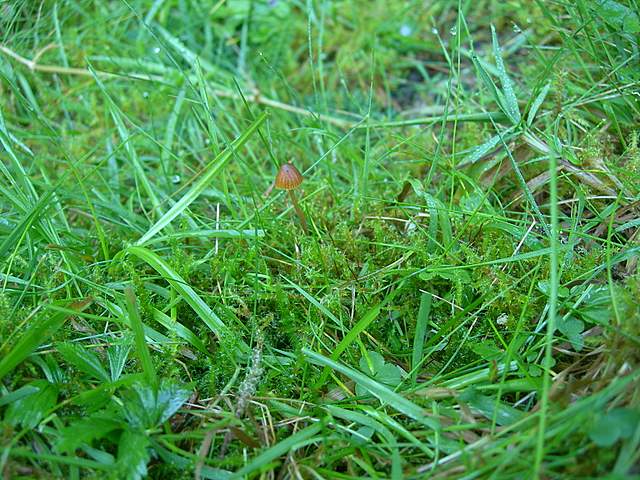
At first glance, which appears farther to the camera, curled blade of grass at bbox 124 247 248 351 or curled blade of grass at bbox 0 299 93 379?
curled blade of grass at bbox 124 247 248 351

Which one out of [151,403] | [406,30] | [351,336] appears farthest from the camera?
[406,30]

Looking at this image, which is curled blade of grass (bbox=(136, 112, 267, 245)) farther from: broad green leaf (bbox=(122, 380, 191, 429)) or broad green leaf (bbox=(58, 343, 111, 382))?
broad green leaf (bbox=(122, 380, 191, 429))

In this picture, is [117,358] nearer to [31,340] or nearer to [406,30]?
[31,340]

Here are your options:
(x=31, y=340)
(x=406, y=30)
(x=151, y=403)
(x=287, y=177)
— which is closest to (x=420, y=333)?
(x=287, y=177)

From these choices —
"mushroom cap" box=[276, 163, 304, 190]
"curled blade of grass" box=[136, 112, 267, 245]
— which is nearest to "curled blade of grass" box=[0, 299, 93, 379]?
"curled blade of grass" box=[136, 112, 267, 245]

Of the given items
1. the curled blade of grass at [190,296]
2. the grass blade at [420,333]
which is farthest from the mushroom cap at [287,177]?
the grass blade at [420,333]

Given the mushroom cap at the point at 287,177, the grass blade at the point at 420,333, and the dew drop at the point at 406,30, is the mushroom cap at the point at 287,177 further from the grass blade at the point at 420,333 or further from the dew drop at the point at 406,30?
the dew drop at the point at 406,30

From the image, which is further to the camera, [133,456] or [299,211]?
[299,211]
